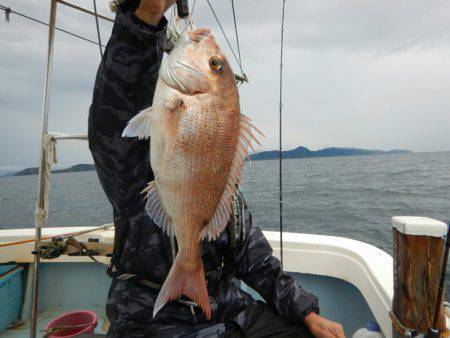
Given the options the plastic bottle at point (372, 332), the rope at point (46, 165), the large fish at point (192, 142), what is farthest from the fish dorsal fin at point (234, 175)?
the rope at point (46, 165)

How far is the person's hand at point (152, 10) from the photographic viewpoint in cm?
133

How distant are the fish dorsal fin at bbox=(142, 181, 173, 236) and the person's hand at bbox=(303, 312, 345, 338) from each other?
1364mm

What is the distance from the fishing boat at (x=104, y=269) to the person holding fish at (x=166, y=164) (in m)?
0.65

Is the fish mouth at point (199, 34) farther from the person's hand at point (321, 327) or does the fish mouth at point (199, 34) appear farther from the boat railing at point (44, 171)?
the person's hand at point (321, 327)

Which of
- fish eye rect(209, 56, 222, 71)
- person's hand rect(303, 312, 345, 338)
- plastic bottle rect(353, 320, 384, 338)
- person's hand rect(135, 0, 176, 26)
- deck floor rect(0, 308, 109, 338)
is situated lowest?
deck floor rect(0, 308, 109, 338)

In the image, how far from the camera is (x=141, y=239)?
1865 mm

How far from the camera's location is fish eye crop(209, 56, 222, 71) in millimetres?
1364

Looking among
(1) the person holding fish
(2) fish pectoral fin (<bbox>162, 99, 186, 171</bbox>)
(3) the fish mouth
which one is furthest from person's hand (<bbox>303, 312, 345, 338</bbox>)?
(3) the fish mouth

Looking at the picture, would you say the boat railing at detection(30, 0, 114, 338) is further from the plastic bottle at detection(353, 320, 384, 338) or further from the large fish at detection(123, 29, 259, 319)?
the plastic bottle at detection(353, 320, 384, 338)

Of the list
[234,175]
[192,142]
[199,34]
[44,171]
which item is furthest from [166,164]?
[44,171]

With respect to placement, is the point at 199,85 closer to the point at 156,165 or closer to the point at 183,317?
the point at 156,165

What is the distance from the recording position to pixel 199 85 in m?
1.34

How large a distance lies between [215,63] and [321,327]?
5.89ft

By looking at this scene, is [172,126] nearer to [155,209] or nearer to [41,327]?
[155,209]
